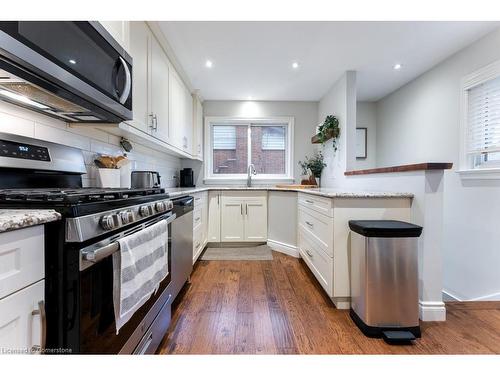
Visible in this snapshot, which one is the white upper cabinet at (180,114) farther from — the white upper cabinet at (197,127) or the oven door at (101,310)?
the oven door at (101,310)

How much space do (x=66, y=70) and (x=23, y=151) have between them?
45 centimetres

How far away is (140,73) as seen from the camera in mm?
1815

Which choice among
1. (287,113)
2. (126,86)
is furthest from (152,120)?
(287,113)

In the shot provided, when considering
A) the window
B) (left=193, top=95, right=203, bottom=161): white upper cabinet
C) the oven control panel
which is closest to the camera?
the oven control panel

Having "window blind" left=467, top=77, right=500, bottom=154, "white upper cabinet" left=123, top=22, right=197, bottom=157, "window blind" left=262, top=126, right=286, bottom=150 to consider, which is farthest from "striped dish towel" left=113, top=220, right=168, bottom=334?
"window blind" left=262, top=126, right=286, bottom=150

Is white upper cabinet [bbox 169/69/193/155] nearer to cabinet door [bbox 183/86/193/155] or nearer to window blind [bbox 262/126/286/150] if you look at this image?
cabinet door [bbox 183/86/193/155]

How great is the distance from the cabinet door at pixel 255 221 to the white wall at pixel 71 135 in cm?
152

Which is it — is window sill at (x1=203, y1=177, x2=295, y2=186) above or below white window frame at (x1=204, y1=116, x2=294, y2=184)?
below

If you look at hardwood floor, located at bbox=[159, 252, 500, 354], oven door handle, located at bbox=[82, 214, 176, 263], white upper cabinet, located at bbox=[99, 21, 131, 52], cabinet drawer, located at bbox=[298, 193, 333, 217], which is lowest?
hardwood floor, located at bbox=[159, 252, 500, 354]

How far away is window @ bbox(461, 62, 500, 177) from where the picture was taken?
2326 millimetres

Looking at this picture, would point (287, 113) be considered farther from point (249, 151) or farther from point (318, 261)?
point (318, 261)
